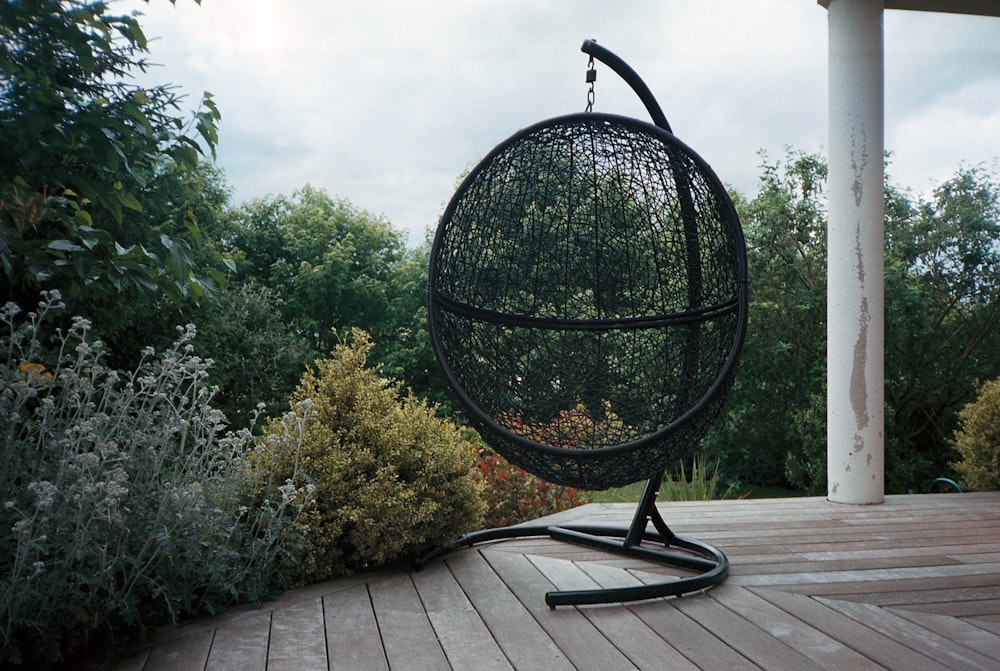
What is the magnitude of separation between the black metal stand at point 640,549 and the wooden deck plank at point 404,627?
0.19 meters

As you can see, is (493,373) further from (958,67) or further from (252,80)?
(252,80)

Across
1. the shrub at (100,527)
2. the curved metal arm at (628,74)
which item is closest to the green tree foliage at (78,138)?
the shrub at (100,527)

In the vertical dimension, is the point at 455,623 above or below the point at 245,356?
below

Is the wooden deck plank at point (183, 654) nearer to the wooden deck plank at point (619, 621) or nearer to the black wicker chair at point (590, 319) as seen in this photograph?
the black wicker chair at point (590, 319)

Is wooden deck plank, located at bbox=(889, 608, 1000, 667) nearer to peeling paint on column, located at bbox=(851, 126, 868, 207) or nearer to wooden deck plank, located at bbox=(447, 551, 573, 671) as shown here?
wooden deck plank, located at bbox=(447, 551, 573, 671)

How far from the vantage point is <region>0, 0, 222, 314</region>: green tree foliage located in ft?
4.51

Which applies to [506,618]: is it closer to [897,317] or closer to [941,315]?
[897,317]

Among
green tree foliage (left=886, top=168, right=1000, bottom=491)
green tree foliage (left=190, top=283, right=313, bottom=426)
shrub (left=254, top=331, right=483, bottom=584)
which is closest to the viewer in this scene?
shrub (left=254, top=331, right=483, bottom=584)

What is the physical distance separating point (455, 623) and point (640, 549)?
0.79 meters

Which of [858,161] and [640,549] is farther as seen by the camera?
[858,161]

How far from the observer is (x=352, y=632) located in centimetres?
195

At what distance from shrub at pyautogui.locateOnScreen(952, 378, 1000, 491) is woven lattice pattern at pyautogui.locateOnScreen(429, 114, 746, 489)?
2.15 meters

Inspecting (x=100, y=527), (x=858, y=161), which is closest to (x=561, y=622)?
(x=100, y=527)

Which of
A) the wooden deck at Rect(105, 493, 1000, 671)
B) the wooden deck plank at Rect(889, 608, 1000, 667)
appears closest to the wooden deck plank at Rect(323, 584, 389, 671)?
the wooden deck at Rect(105, 493, 1000, 671)
